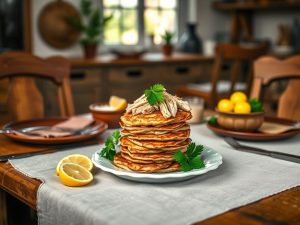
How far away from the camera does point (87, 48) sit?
3828 mm

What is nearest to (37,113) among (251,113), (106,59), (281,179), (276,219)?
(251,113)

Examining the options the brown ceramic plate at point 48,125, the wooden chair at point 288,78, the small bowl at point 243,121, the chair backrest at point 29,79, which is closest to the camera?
the brown ceramic plate at point 48,125

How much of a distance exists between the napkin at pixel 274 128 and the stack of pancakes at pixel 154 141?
1.78 feet

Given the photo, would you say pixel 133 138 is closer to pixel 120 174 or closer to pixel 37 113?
pixel 120 174

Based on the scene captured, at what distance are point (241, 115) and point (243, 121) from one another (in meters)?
0.02

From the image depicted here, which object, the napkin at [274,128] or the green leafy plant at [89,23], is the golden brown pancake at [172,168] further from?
the green leafy plant at [89,23]

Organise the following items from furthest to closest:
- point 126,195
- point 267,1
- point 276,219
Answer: point 267,1 → point 126,195 → point 276,219

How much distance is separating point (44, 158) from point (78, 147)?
0.16 m

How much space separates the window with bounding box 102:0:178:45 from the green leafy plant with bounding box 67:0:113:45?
0.26 metres

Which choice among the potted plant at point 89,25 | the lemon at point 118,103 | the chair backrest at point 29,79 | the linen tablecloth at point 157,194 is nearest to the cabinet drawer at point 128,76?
the potted plant at point 89,25

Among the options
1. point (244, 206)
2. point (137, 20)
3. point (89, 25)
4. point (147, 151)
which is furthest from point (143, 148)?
point (137, 20)

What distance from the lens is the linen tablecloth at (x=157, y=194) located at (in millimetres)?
848

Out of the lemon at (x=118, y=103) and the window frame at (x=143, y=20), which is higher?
the window frame at (x=143, y=20)

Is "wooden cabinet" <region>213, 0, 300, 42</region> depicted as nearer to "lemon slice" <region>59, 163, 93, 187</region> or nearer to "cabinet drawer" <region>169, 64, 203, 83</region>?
"cabinet drawer" <region>169, 64, 203, 83</region>
